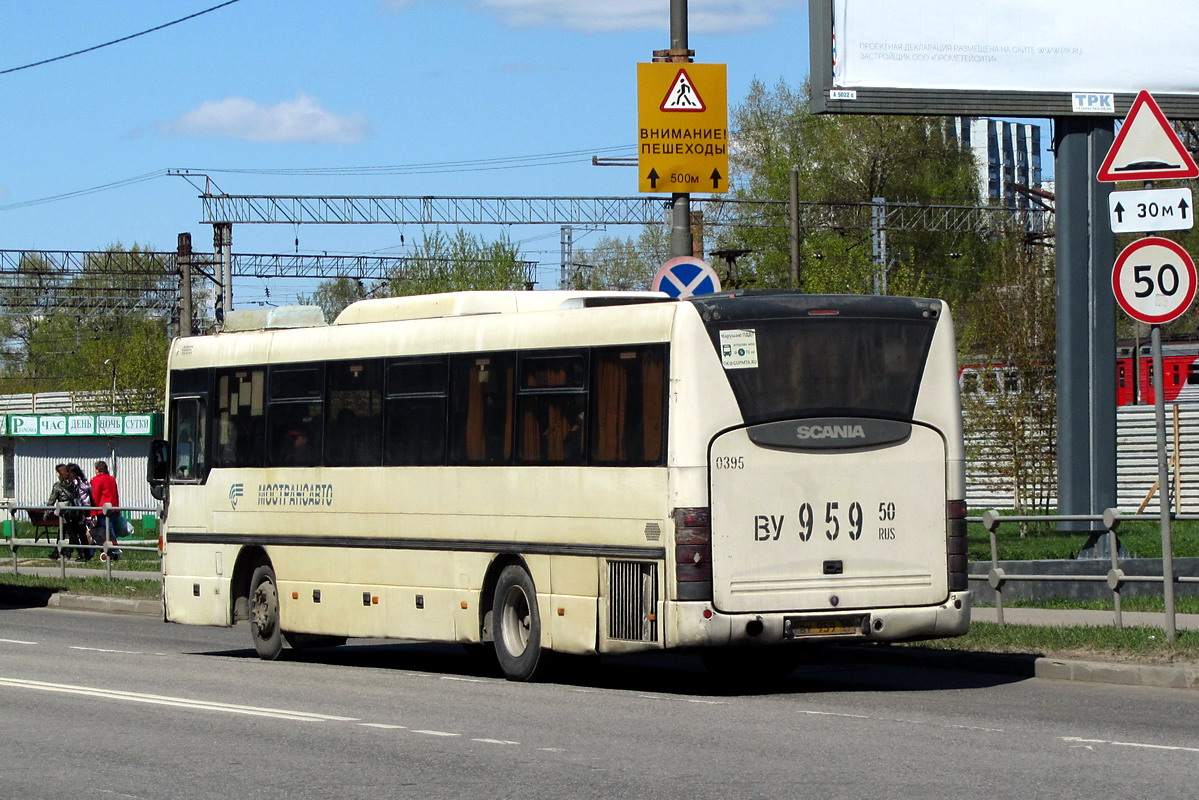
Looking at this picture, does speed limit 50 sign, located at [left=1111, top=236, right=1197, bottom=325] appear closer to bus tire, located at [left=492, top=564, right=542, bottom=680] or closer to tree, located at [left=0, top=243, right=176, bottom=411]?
bus tire, located at [left=492, top=564, right=542, bottom=680]

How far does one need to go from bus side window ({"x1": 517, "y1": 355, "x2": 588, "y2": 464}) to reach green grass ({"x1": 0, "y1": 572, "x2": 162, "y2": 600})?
12566mm

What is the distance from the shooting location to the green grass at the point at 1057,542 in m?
28.7

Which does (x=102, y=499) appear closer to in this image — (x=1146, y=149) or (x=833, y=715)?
(x=1146, y=149)

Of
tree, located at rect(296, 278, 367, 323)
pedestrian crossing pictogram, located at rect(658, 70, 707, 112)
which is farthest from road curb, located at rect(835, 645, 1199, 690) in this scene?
tree, located at rect(296, 278, 367, 323)

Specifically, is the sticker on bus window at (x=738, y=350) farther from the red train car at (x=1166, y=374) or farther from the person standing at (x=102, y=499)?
the red train car at (x=1166, y=374)

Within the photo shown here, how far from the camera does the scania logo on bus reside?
13680mm

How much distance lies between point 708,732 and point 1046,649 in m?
4.77

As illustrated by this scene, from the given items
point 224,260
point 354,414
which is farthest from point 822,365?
point 224,260

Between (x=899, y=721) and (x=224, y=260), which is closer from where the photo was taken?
(x=899, y=721)

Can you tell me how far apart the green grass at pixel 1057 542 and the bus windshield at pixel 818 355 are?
1217 centimetres

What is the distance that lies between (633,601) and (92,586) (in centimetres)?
1652

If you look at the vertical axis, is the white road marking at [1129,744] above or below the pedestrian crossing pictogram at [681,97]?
below

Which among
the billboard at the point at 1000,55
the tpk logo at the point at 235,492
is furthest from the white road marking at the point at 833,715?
the billboard at the point at 1000,55

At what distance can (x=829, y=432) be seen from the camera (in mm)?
13820
